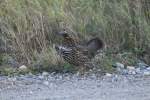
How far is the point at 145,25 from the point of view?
11.2 meters

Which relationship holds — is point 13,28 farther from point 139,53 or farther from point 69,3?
point 139,53

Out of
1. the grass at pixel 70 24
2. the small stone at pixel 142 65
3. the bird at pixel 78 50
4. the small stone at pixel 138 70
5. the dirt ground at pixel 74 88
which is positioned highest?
the grass at pixel 70 24

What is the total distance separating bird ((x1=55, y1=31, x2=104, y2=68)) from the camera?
1008 cm

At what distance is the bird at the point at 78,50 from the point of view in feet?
33.1

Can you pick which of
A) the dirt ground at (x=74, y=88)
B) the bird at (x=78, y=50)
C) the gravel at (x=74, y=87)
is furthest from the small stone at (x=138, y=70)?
the bird at (x=78, y=50)

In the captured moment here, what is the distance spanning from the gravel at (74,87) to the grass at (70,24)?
950 millimetres

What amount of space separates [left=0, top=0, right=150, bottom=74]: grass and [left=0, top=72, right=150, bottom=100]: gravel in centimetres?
95

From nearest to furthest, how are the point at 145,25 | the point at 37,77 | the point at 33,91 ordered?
1. the point at 33,91
2. the point at 37,77
3. the point at 145,25

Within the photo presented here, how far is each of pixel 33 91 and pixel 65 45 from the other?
6.78ft

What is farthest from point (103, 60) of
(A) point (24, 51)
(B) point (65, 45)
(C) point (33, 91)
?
(C) point (33, 91)

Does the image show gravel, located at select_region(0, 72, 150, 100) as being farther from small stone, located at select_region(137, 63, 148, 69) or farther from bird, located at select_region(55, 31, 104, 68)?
small stone, located at select_region(137, 63, 148, 69)

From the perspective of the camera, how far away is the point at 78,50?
33.1 feet

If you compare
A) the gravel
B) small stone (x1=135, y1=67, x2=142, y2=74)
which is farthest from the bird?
small stone (x1=135, y1=67, x2=142, y2=74)

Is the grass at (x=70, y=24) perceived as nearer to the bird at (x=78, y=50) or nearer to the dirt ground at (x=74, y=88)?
the bird at (x=78, y=50)
